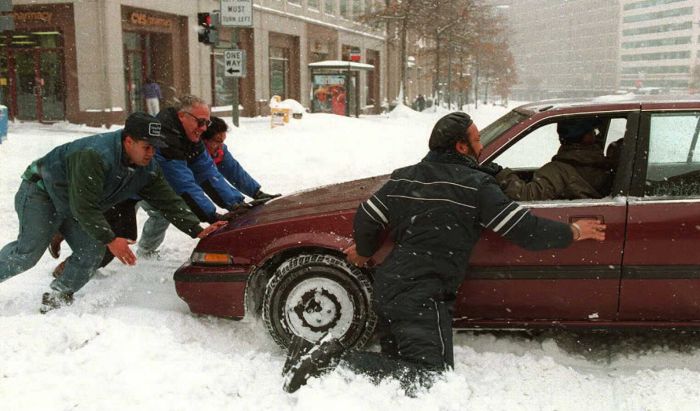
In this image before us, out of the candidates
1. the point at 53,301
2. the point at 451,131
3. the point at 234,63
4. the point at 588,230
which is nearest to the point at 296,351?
the point at 451,131

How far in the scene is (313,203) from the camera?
4188mm

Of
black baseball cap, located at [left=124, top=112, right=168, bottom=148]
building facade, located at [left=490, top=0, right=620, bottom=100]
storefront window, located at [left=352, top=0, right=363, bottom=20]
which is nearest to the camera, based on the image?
black baseball cap, located at [left=124, top=112, right=168, bottom=148]

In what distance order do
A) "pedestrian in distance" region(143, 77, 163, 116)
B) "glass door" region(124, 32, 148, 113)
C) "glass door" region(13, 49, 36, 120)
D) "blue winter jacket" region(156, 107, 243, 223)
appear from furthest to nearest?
"glass door" region(124, 32, 148, 113) < "pedestrian in distance" region(143, 77, 163, 116) < "glass door" region(13, 49, 36, 120) < "blue winter jacket" region(156, 107, 243, 223)

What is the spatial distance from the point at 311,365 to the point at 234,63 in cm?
1433

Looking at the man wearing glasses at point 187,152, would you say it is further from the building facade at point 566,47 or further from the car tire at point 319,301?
the building facade at point 566,47

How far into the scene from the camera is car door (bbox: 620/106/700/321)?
3.57 metres

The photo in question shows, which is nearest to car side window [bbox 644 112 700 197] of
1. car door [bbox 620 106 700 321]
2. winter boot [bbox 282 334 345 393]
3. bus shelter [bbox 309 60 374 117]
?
car door [bbox 620 106 700 321]

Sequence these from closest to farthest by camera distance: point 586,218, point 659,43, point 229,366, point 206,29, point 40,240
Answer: point 586,218
point 229,366
point 40,240
point 206,29
point 659,43

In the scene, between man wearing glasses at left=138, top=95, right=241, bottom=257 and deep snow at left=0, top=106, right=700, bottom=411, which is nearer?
deep snow at left=0, top=106, right=700, bottom=411

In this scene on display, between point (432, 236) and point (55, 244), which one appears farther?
point (55, 244)

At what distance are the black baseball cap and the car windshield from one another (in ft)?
6.53

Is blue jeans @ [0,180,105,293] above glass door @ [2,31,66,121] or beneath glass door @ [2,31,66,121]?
beneath

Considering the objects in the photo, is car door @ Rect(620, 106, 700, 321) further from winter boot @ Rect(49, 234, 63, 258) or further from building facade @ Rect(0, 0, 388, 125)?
building facade @ Rect(0, 0, 388, 125)

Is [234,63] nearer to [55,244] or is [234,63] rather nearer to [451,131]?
[55,244]
